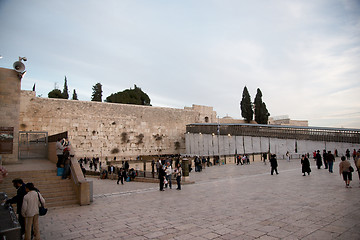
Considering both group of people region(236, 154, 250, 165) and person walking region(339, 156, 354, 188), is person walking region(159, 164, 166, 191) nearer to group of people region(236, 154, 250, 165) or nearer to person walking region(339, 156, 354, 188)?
person walking region(339, 156, 354, 188)

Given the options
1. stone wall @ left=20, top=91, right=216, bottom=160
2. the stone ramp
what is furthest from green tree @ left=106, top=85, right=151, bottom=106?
the stone ramp

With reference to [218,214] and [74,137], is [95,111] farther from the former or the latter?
[218,214]

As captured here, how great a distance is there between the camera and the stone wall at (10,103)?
9969 millimetres

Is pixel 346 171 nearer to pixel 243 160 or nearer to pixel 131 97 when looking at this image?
pixel 243 160

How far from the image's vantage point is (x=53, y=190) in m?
6.88

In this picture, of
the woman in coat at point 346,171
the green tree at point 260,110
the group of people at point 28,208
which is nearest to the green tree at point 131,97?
the green tree at point 260,110

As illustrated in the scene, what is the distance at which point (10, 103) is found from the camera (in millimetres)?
10188

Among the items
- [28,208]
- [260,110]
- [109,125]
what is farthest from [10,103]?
[260,110]

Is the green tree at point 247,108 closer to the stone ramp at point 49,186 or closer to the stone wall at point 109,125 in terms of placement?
the stone wall at point 109,125

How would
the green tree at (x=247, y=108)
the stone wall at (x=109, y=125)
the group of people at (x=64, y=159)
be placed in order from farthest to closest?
the green tree at (x=247, y=108) → the stone wall at (x=109, y=125) → the group of people at (x=64, y=159)

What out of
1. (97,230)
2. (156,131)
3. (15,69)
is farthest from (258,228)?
(156,131)

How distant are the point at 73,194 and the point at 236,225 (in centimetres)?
523

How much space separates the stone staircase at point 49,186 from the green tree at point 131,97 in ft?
116

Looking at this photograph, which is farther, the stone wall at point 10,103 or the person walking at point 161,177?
the stone wall at point 10,103
